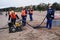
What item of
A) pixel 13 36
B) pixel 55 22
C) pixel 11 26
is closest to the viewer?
pixel 13 36

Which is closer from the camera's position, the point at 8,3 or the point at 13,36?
the point at 8,3

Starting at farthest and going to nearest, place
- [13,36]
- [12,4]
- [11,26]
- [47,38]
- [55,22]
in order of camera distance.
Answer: [55,22] → [11,26] → [13,36] → [47,38] → [12,4]

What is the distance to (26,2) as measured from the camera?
21.0ft

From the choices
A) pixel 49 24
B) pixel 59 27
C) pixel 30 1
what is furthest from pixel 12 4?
pixel 59 27

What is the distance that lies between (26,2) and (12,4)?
1.49 feet

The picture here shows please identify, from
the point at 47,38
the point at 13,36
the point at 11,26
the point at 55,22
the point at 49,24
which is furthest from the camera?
the point at 55,22

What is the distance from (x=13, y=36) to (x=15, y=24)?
919 millimetres

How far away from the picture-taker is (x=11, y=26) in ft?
34.7

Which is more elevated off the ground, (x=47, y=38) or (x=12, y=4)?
(x=12, y=4)

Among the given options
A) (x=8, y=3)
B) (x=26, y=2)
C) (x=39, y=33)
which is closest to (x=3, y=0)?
(x=8, y=3)

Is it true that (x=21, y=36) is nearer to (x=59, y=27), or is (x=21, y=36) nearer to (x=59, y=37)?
(x=59, y=37)

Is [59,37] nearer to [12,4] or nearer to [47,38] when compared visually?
[47,38]

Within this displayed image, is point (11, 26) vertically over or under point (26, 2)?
under

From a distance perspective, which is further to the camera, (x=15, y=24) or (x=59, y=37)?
(x=15, y=24)
